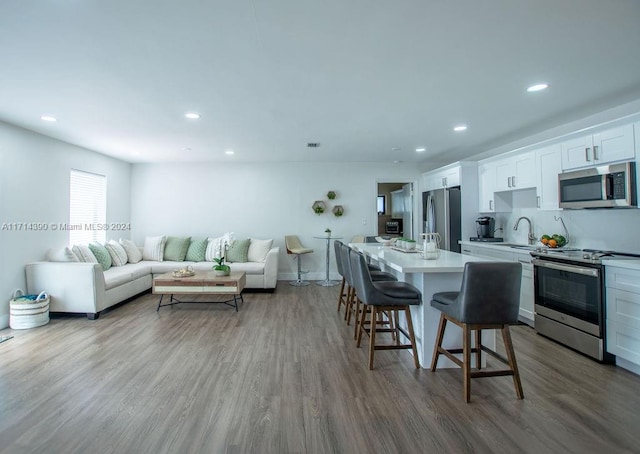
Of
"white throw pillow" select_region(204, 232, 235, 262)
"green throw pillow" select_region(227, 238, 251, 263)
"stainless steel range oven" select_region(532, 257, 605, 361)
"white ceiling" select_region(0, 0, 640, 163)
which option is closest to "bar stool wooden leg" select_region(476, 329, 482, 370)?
"stainless steel range oven" select_region(532, 257, 605, 361)

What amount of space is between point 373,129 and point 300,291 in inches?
118

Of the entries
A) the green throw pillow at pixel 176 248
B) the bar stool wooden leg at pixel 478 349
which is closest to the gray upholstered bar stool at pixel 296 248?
the green throw pillow at pixel 176 248

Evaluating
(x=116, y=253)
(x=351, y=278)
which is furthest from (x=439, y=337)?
(x=116, y=253)

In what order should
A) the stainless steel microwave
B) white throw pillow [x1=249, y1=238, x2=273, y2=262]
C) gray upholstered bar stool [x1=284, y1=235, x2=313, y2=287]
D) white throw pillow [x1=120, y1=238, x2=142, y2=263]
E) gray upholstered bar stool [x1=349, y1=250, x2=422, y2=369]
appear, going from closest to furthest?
gray upholstered bar stool [x1=349, y1=250, x2=422, y2=369] < the stainless steel microwave < white throw pillow [x1=120, y1=238, x2=142, y2=263] < white throw pillow [x1=249, y1=238, x2=273, y2=262] < gray upholstered bar stool [x1=284, y1=235, x2=313, y2=287]

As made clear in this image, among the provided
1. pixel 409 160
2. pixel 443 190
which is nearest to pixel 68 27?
pixel 443 190

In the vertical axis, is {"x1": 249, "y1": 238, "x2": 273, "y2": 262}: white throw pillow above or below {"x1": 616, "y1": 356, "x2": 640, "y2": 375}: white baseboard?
above

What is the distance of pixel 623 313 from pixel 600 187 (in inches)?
47.7

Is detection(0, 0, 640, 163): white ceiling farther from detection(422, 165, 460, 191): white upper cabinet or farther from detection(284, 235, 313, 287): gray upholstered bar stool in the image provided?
detection(284, 235, 313, 287): gray upholstered bar stool

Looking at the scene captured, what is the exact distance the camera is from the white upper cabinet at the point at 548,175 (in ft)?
12.0

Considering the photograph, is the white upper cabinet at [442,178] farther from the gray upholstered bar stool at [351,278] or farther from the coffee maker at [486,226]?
the gray upholstered bar stool at [351,278]

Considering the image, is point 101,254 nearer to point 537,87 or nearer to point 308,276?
point 308,276

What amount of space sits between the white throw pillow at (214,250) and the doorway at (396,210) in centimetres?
374

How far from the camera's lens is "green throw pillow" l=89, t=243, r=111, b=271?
4.91 meters

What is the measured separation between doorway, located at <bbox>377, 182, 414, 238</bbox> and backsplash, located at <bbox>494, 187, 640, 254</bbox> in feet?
7.53
